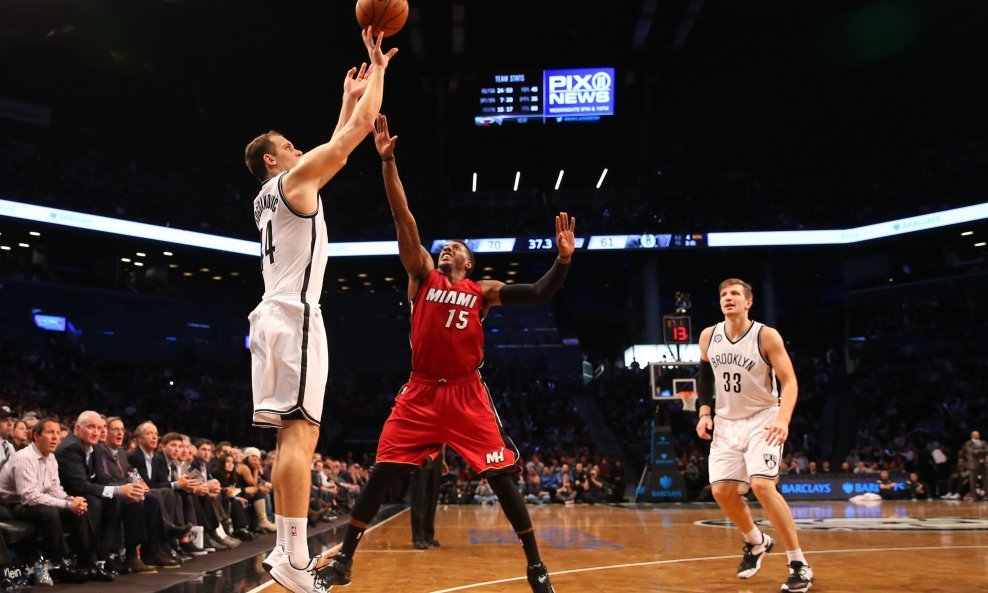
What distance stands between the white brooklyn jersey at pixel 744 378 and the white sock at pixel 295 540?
11.0 ft

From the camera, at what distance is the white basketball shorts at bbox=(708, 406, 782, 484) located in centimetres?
558

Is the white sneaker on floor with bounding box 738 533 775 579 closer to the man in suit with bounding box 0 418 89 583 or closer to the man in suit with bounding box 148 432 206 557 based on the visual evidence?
the man in suit with bounding box 0 418 89 583

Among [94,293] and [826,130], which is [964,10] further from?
[94,293]

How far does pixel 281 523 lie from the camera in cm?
373

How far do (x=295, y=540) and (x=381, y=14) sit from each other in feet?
9.43

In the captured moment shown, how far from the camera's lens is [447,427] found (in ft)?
14.8

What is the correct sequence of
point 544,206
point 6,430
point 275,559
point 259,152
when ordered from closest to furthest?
point 275,559, point 259,152, point 6,430, point 544,206

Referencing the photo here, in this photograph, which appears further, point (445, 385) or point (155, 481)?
point (155, 481)

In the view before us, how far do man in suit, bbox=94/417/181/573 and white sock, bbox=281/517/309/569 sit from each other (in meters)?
3.15

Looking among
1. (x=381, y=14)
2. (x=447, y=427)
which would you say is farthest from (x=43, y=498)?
(x=381, y=14)

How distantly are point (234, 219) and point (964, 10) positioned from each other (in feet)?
77.5

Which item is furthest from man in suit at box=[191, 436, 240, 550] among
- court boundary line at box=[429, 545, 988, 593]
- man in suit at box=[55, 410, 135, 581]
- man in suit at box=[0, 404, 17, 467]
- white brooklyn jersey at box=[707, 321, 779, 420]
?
white brooklyn jersey at box=[707, 321, 779, 420]

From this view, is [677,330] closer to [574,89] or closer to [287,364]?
[574,89]

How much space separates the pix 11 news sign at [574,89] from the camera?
83.4ft
